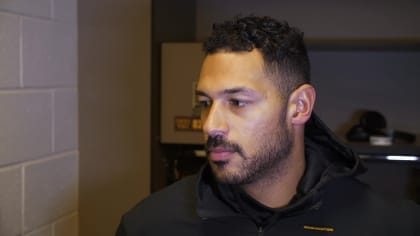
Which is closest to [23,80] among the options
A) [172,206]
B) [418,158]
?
[172,206]

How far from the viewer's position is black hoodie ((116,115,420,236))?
131cm

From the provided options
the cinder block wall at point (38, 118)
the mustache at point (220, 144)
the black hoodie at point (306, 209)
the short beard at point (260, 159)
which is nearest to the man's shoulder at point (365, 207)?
the black hoodie at point (306, 209)

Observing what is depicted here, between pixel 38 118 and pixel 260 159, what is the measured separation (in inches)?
35.1

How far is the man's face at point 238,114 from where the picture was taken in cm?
126

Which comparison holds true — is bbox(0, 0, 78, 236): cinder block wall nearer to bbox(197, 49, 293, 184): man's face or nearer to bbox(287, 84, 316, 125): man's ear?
bbox(197, 49, 293, 184): man's face

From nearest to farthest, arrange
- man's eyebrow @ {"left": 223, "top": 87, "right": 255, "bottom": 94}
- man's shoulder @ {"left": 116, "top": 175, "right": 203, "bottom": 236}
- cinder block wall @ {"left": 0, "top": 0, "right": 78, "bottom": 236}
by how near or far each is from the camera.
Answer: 1. man's eyebrow @ {"left": 223, "top": 87, "right": 255, "bottom": 94}
2. man's shoulder @ {"left": 116, "top": 175, "right": 203, "bottom": 236}
3. cinder block wall @ {"left": 0, "top": 0, "right": 78, "bottom": 236}

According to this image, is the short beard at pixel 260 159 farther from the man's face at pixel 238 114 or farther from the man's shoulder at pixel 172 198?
the man's shoulder at pixel 172 198

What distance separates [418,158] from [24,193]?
1229 mm

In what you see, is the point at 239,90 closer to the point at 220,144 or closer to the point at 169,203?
the point at 220,144

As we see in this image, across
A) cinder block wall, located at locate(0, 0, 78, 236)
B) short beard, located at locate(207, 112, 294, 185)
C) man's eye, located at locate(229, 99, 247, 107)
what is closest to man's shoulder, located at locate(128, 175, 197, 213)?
short beard, located at locate(207, 112, 294, 185)

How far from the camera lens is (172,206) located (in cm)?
143

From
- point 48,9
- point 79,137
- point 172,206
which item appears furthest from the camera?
point 79,137

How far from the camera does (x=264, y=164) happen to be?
130 centimetres

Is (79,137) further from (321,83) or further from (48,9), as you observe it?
(321,83)
